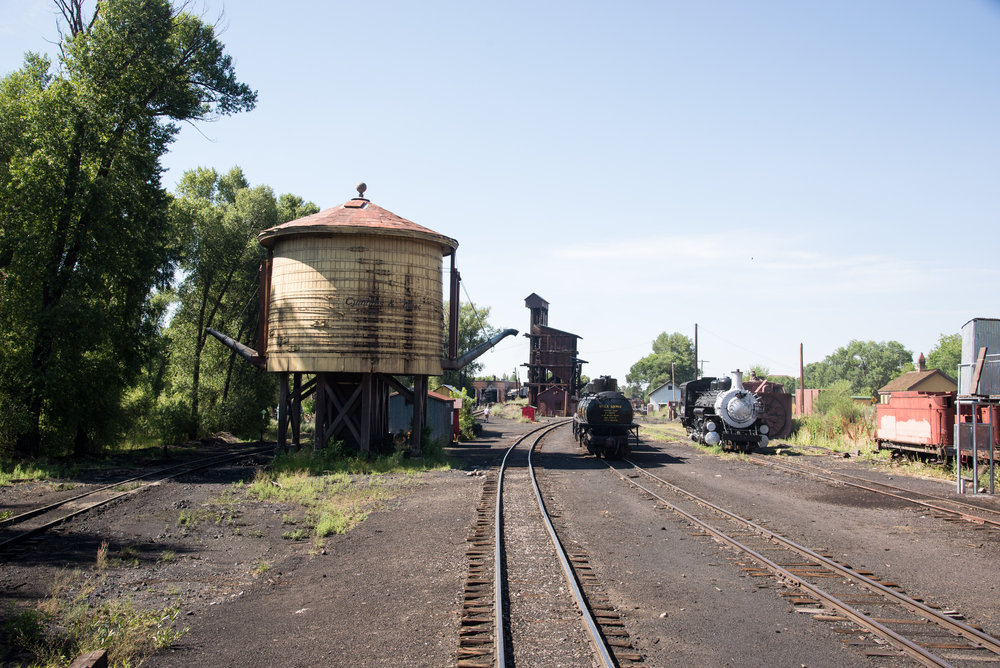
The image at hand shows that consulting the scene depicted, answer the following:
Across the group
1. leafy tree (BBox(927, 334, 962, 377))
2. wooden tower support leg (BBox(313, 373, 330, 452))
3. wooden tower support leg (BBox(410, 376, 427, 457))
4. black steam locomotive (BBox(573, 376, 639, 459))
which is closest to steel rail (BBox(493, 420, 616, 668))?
wooden tower support leg (BBox(410, 376, 427, 457))

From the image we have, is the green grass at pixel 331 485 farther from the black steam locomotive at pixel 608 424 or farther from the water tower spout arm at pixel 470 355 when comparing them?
the black steam locomotive at pixel 608 424

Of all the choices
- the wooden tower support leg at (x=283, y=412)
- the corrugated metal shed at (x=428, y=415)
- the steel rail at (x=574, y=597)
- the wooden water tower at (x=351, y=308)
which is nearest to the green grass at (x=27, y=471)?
the wooden tower support leg at (x=283, y=412)

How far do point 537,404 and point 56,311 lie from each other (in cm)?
5670

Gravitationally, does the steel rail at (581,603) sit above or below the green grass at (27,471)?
above

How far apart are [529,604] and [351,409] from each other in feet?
55.4

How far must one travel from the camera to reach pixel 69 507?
13047 mm

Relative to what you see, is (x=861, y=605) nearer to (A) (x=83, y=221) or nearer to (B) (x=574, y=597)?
(B) (x=574, y=597)

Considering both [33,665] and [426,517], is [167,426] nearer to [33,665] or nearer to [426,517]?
[426,517]

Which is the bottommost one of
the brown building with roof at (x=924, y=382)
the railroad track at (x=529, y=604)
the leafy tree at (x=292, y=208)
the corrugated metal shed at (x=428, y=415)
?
the railroad track at (x=529, y=604)

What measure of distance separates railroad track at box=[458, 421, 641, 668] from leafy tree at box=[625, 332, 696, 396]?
12751 centimetres

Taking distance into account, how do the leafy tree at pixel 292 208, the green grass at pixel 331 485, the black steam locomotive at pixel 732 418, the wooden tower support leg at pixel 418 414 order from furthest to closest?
the leafy tree at pixel 292 208 → the black steam locomotive at pixel 732 418 → the wooden tower support leg at pixel 418 414 → the green grass at pixel 331 485

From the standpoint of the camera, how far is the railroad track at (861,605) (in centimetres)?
611

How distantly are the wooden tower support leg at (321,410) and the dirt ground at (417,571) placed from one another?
583cm

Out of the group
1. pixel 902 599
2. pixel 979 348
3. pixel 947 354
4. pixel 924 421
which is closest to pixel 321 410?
pixel 902 599
